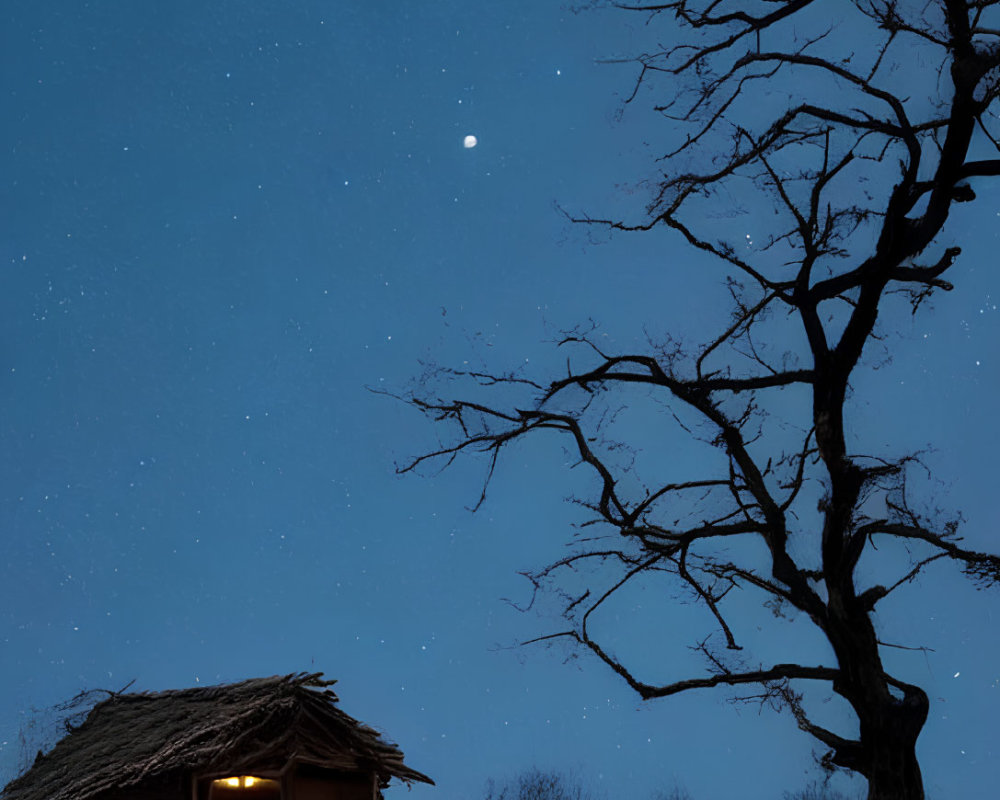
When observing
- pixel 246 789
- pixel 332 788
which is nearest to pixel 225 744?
pixel 332 788

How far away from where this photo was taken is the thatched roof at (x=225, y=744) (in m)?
12.8

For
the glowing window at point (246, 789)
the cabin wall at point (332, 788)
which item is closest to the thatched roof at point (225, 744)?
the cabin wall at point (332, 788)

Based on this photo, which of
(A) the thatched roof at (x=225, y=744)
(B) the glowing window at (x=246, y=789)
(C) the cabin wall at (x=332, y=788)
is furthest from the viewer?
(B) the glowing window at (x=246, y=789)

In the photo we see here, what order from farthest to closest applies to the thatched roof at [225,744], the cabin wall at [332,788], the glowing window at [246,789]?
the glowing window at [246,789] → the cabin wall at [332,788] → the thatched roof at [225,744]

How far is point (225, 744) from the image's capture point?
1273 cm

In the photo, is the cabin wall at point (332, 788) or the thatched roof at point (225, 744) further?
the cabin wall at point (332, 788)

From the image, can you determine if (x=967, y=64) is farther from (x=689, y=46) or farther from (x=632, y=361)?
(x=632, y=361)

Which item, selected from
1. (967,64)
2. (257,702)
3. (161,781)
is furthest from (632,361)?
(161,781)

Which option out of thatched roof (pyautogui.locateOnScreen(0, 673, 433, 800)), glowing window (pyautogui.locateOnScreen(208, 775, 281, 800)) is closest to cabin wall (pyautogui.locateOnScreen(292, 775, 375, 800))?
thatched roof (pyautogui.locateOnScreen(0, 673, 433, 800))

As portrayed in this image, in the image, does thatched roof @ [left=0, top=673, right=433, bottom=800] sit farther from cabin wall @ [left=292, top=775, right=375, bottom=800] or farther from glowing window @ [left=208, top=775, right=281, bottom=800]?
glowing window @ [left=208, top=775, right=281, bottom=800]

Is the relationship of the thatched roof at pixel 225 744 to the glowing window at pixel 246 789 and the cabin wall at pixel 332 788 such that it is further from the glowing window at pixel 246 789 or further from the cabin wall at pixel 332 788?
the glowing window at pixel 246 789

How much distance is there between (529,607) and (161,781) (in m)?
5.65

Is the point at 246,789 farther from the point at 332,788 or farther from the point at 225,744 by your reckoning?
the point at 225,744

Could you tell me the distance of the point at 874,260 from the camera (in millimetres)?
11586
